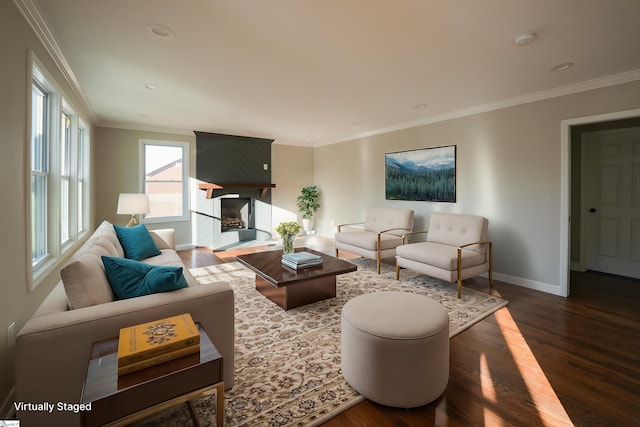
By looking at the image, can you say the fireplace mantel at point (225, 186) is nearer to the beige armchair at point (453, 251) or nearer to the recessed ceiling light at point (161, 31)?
the beige armchair at point (453, 251)

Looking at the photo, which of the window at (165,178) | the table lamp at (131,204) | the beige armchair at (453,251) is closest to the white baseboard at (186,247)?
the window at (165,178)

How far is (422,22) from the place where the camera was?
2.19 m

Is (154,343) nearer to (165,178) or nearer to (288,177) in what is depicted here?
(165,178)

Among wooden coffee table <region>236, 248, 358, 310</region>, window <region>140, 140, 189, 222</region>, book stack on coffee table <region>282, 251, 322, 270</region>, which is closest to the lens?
wooden coffee table <region>236, 248, 358, 310</region>

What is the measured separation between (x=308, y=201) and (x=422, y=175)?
10.6ft

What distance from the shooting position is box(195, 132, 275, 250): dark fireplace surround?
20.6 ft

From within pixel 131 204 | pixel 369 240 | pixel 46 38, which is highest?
pixel 46 38

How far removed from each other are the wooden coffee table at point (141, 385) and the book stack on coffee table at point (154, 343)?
26mm

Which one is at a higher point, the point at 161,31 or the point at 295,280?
the point at 161,31

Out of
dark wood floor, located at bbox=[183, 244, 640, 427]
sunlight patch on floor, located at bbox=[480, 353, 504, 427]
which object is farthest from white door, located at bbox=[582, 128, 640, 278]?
sunlight patch on floor, located at bbox=[480, 353, 504, 427]

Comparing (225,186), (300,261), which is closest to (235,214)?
(225,186)

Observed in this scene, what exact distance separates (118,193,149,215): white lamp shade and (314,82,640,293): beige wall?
4.37m

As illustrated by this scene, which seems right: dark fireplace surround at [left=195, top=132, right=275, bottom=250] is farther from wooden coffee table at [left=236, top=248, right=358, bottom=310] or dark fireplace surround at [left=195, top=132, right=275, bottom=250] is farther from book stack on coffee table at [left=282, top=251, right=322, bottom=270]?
book stack on coffee table at [left=282, top=251, right=322, bottom=270]

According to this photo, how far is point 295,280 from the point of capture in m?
2.88
